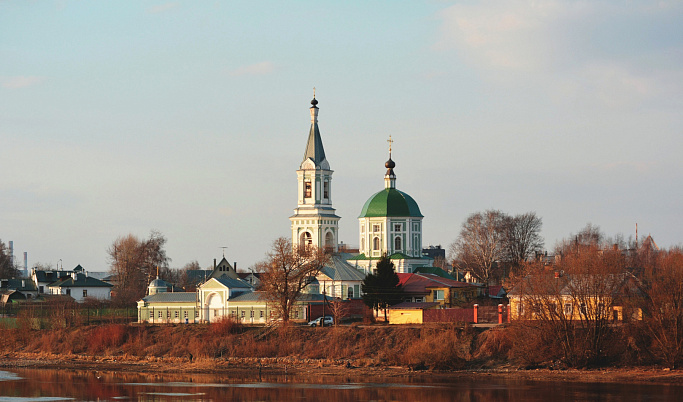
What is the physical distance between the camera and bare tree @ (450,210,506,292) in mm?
86250

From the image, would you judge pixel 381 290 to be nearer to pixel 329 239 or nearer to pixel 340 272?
pixel 340 272

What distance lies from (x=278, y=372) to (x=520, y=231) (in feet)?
152

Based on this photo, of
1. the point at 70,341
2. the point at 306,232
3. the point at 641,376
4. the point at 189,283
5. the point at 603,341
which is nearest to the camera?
the point at 641,376

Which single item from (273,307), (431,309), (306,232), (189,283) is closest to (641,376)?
(431,309)

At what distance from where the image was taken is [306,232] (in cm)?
7950

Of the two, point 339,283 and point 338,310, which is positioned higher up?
point 339,283

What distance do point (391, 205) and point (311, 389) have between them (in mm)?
38622

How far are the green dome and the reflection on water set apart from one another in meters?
32.3

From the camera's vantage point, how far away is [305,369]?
48688 mm

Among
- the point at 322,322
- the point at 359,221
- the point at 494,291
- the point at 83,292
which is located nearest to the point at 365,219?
the point at 359,221

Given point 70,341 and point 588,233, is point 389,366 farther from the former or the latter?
point 588,233

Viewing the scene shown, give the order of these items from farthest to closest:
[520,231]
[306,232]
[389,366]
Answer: [520,231] < [306,232] < [389,366]

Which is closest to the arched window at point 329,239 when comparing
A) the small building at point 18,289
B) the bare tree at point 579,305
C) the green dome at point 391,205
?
the green dome at point 391,205

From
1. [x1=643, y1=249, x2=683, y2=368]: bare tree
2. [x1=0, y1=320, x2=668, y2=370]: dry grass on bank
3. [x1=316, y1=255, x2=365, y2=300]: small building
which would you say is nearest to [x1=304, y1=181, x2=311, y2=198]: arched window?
[x1=316, y1=255, x2=365, y2=300]: small building
